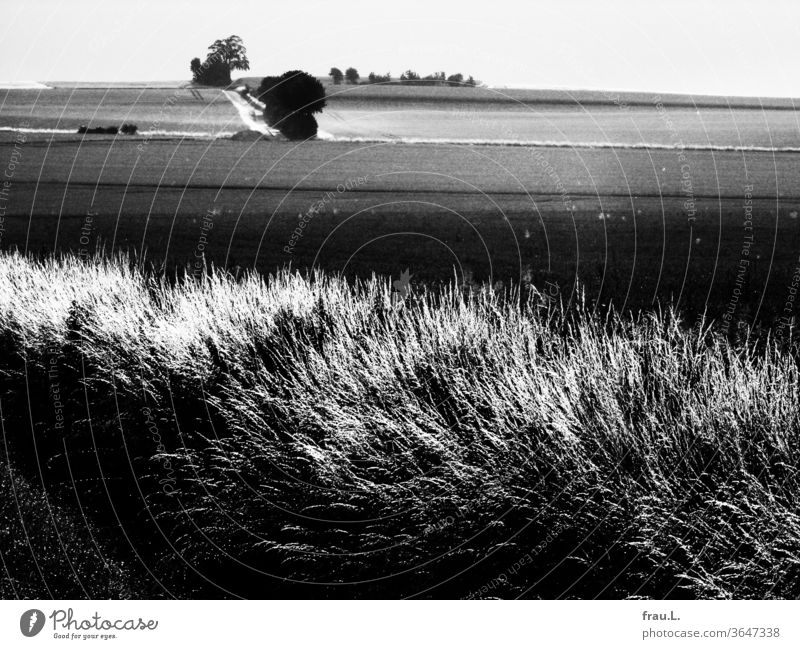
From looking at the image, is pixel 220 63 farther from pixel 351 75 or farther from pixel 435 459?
pixel 435 459

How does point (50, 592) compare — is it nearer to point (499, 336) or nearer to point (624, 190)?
point (499, 336)

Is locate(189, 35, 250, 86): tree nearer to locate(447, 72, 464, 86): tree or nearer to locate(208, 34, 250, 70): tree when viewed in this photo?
locate(208, 34, 250, 70): tree

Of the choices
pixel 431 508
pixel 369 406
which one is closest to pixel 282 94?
pixel 369 406

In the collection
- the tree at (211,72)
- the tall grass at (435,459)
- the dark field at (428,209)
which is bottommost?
the tall grass at (435,459)

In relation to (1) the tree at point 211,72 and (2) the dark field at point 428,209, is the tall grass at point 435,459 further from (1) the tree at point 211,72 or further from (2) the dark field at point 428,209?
(1) the tree at point 211,72

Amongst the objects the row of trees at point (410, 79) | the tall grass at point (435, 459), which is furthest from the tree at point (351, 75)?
the tall grass at point (435, 459)
